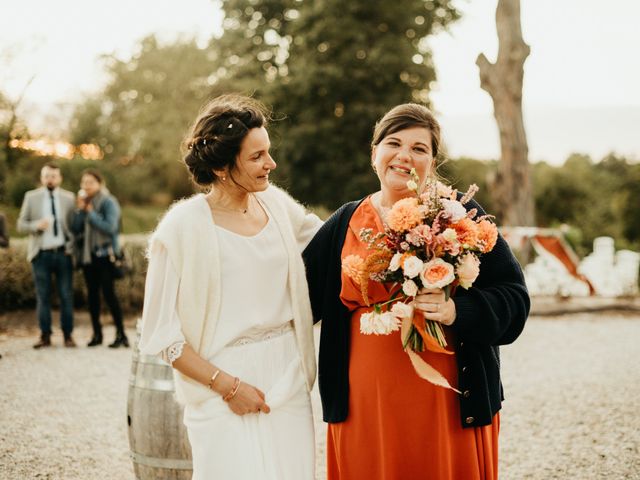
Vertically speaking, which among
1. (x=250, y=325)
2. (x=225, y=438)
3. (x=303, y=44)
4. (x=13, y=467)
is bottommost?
(x=13, y=467)

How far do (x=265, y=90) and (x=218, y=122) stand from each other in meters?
21.9

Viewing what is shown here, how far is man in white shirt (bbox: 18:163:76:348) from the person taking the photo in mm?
8992

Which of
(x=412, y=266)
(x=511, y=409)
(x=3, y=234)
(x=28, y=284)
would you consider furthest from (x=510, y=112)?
(x=412, y=266)

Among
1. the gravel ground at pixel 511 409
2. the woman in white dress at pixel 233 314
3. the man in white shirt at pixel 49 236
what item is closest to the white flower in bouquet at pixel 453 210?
the woman in white dress at pixel 233 314

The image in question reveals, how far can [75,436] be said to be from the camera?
595cm

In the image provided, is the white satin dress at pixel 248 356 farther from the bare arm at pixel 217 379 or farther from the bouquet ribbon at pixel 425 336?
the bouquet ribbon at pixel 425 336

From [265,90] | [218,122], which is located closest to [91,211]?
[218,122]

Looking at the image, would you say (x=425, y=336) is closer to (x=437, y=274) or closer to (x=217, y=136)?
(x=437, y=274)

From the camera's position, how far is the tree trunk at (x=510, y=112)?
14.4 meters

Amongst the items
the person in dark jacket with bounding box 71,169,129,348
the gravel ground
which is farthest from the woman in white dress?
the person in dark jacket with bounding box 71,169,129,348

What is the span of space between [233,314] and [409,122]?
1.12m

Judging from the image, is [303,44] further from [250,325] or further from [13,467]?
[250,325]

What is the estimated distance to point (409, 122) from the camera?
2.91m

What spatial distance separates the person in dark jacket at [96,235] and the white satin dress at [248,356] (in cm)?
655
